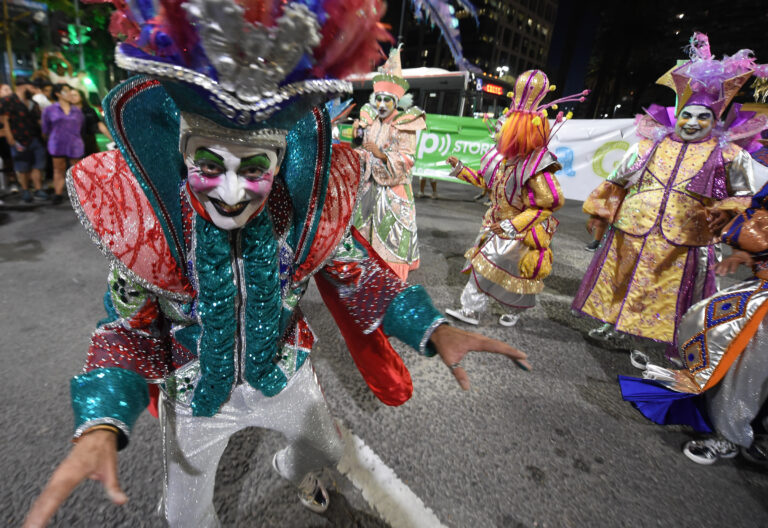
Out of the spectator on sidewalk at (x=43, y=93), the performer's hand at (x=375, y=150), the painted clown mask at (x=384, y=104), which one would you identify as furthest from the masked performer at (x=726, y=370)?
the spectator on sidewalk at (x=43, y=93)

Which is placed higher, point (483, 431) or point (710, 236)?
point (710, 236)

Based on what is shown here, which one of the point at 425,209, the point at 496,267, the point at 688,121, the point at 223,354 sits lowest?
the point at 425,209

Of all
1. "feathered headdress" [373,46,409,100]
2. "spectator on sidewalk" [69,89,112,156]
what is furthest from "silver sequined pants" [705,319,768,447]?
"spectator on sidewalk" [69,89,112,156]

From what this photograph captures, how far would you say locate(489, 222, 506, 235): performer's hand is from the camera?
3.08 m

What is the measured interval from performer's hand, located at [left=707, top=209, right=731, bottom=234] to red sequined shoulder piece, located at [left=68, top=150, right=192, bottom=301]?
3.12 meters

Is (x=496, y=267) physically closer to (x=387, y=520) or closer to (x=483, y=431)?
(x=483, y=431)

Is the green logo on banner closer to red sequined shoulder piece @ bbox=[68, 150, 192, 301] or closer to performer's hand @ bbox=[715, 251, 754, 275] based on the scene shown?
performer's hand @ bbox=[715, 251, 754, 275]

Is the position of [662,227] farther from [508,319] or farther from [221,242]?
[221,242]

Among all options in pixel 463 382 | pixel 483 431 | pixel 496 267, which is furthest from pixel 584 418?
pixel 463 382

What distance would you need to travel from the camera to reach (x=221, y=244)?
99 cm

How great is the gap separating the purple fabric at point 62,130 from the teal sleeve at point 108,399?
22.7 feet

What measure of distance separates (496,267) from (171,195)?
2751 mm

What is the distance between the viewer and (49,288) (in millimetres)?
3484

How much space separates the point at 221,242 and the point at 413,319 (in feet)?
1.90
